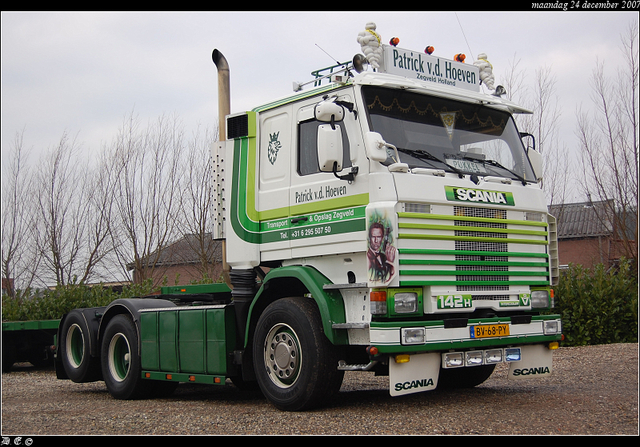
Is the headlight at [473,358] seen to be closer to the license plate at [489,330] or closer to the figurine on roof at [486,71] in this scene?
the license plate at [489,330]

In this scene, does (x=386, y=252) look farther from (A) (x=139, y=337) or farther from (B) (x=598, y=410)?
(A) (x=139, y=337)

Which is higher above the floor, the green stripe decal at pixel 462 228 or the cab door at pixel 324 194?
the cab door at pixel 324 194

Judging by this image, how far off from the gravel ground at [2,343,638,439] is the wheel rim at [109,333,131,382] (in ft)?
1.29

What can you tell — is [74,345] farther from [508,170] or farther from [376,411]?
[508,170]

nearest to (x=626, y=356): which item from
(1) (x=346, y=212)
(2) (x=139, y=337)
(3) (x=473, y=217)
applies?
(3) (x=473, y=217)

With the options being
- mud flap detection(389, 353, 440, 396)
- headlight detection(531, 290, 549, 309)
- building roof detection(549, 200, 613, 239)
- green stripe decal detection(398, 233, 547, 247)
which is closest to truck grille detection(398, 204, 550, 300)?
green stripe decal detection(398, 233, 547, 247)

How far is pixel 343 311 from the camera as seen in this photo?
7172mm

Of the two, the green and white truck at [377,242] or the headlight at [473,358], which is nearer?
the green and white truck at [377,242]

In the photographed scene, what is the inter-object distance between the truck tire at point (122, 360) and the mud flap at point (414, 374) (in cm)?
421

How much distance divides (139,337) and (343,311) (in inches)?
143

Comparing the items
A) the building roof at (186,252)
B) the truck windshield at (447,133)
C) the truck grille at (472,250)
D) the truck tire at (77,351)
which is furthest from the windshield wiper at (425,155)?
the building roof at (186,252)

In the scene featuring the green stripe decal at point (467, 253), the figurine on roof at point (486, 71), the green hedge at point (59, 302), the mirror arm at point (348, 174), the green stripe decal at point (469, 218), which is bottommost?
the green hedge at point (59, 302)

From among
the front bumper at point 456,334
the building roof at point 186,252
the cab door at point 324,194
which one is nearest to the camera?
the front bumper at point 456,334

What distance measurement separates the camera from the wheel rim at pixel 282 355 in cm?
743
